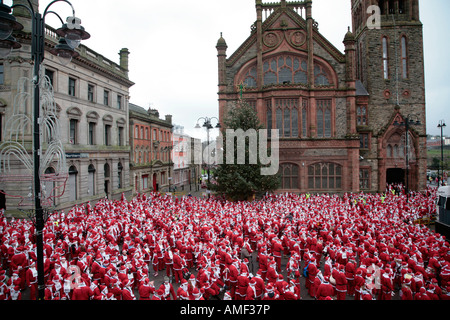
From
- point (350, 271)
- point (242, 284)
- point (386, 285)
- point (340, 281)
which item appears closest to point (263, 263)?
point (242, 284)

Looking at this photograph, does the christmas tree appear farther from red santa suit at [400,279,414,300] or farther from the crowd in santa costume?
red santa suit at [400,279,414,300]

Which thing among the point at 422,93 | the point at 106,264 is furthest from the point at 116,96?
the point at 422,93

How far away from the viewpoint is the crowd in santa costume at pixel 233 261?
29.3 ft

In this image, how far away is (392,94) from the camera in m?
35.5

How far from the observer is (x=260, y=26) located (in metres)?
34.0

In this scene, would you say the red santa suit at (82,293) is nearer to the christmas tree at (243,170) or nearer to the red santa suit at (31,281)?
the red santa suit at (31,281)

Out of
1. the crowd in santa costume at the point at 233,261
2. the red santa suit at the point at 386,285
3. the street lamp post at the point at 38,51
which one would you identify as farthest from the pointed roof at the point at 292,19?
the red santa suit at the point at 386,285

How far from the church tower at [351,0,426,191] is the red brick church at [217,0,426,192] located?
114 mm

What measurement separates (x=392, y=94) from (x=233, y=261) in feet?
113

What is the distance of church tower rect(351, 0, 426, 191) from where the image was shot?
34.7 m

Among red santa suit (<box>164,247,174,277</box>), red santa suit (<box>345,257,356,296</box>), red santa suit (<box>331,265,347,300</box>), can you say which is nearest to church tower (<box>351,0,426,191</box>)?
red santa suit (<box>345,257,356,296</box>)
